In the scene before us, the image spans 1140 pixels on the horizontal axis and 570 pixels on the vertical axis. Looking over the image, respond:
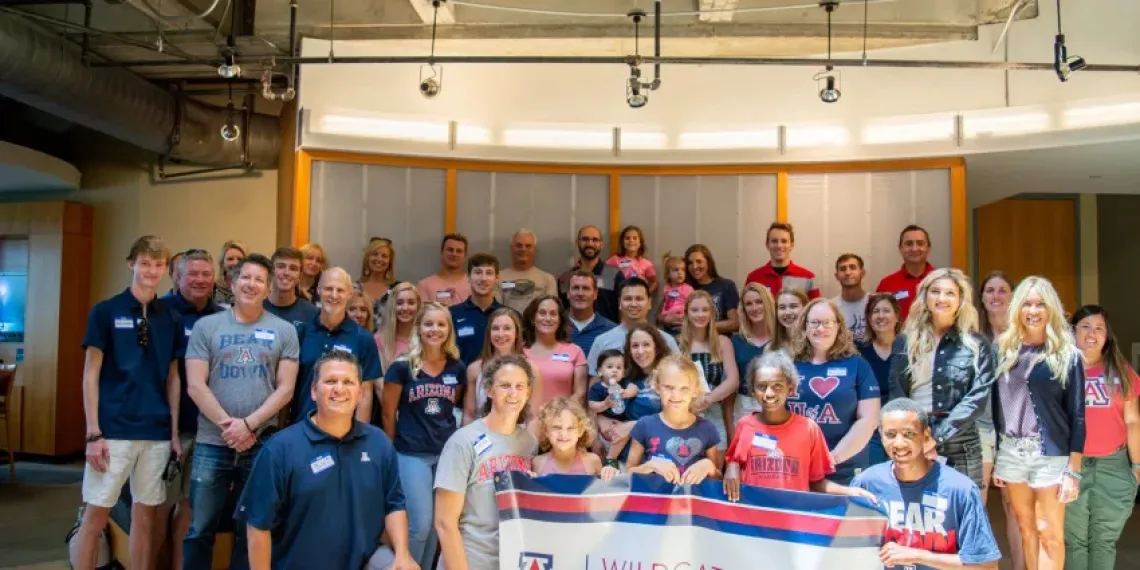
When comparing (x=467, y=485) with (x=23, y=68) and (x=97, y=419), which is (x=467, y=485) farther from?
(x=23, y=68)

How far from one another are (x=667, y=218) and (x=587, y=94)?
136cm

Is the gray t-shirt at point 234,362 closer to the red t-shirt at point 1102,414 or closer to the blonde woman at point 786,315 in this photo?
the blonde woman at point 786,315

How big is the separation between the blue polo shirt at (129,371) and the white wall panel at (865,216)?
527cm

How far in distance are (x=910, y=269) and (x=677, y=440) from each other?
12.0ft

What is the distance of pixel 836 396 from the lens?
3.87m

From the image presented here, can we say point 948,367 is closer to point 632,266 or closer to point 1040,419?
point 1040,419

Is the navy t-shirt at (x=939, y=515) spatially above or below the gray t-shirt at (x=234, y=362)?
below

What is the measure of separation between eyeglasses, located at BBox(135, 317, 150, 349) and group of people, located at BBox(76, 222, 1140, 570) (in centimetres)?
1

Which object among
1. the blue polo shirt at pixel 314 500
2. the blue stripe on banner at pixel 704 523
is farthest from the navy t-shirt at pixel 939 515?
the blue polo shirt at pixel 314 500

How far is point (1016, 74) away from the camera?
22.6 feet

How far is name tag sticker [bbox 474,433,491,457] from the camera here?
3.30 metres

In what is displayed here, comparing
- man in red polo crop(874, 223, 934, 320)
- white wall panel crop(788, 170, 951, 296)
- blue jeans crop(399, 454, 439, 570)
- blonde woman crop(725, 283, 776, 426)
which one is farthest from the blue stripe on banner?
white wall panel crop(788, 170, 951, 296)

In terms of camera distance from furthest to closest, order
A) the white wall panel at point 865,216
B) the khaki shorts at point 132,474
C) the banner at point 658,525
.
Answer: the white wall panel at point 865,216, the khaki shorts at point 132,474, the banner at point 658,525

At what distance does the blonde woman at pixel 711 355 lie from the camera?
452 cm
